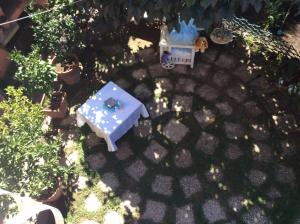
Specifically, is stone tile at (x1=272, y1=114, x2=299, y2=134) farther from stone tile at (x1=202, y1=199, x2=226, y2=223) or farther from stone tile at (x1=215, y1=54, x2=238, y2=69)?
stone tile at (x1=202, y1=199, x2=226, y2=223)

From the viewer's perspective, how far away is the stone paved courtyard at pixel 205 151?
7.30 m

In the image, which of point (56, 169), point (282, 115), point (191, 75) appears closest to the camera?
point (56, 169)

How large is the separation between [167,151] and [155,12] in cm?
321

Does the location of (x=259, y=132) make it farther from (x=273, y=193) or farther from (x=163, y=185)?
(x=163, y=185)

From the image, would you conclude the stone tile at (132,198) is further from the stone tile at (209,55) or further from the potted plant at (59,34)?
the stone tile at (209,55)

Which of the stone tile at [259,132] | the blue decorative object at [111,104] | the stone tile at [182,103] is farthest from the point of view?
the stone tile at [182,103]

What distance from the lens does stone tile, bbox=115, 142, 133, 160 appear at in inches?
311

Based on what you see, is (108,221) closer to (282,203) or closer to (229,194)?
(229,194)

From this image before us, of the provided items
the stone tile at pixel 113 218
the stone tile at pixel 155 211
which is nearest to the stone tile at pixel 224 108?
the stone tile at pixel 155 211

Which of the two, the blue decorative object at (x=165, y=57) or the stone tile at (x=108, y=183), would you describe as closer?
the stone tile at (x=108, y=183)

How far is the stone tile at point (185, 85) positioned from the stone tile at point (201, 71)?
0.69 ft

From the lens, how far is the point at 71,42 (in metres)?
8.30

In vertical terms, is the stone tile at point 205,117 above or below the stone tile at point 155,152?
above

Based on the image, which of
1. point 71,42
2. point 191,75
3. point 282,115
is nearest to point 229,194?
point 282,115
